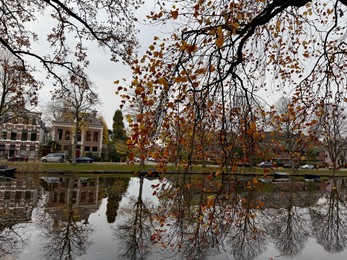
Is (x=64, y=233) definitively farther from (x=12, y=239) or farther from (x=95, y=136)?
(x=95, y=136)

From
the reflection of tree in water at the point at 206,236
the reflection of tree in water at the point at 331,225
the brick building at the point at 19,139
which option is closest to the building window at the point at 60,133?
the brick building at the point at 19,139

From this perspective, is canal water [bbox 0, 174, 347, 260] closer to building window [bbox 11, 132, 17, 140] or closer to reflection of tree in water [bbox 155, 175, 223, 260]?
reflection of tree in water [bbox 155, 175, 223, 260]

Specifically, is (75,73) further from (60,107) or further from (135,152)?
(60,107)

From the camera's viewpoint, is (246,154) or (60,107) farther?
(60,107)

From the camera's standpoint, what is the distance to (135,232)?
8.09 metres

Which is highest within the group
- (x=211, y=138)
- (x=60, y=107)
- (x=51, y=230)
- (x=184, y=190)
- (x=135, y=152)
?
(x=60, y=107)

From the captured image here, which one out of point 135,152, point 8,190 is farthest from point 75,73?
point 8,190

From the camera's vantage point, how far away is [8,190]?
14.2 metres

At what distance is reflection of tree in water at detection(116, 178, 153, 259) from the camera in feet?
22.1

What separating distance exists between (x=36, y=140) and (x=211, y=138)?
3981 cm

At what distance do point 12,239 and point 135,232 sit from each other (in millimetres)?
3089

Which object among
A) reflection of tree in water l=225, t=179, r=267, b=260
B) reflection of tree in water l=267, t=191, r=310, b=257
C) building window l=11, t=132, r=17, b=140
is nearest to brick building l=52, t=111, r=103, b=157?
building window l=11, t=132, r=17, b=140

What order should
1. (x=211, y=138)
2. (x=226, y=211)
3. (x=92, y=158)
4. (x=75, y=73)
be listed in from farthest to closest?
1. (x=92, y=158)
2. (x=226, y=211)
3. (x=75, y=73)
4. (x=211, y=138)

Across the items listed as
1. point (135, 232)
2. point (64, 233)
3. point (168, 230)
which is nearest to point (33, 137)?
point (64, 233)
